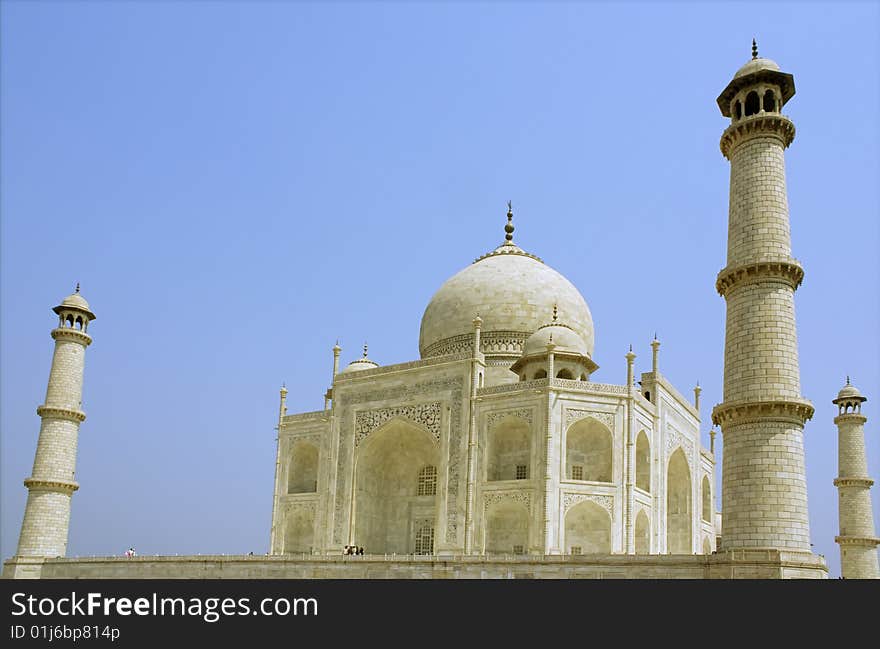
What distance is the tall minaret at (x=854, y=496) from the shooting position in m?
26.1

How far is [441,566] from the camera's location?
19484 mm

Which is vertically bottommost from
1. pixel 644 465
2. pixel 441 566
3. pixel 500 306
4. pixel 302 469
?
pixel 441 566

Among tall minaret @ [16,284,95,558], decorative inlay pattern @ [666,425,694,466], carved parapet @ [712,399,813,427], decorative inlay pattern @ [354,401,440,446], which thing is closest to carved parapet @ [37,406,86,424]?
tall minaret @ [16,284,95,558]

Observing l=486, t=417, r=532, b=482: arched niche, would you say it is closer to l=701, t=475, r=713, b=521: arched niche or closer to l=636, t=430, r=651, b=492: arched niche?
l=636, t=430, r=651, b=492: arched niche

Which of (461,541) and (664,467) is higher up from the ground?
(664,467)

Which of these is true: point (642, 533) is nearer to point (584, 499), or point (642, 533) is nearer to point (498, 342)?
point (584, 499)

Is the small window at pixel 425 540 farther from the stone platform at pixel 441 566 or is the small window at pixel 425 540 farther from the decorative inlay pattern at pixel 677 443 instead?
the decorative inlay pattern at pixel 677 443

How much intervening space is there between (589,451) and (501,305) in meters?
6.98

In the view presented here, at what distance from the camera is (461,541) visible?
24500mm

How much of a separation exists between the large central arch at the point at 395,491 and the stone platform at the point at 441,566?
5.51 meters

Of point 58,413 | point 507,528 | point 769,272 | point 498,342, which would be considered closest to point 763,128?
point 769,272
